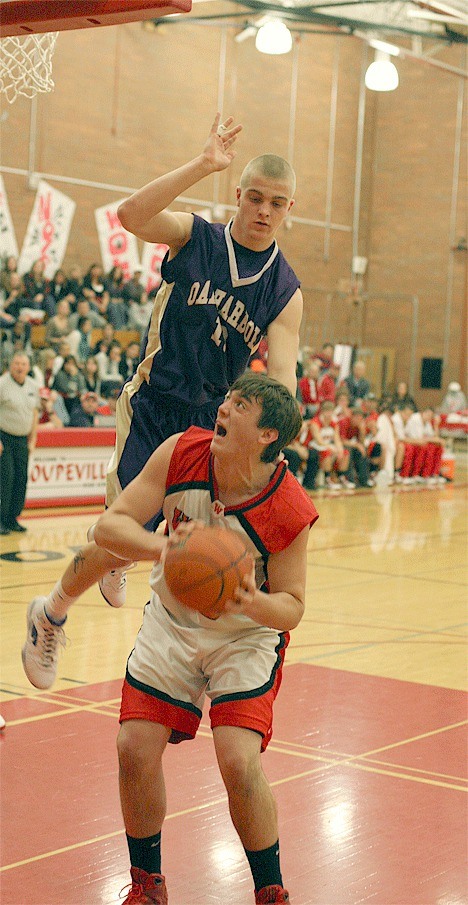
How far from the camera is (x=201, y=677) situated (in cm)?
345

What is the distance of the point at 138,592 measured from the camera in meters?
9.22

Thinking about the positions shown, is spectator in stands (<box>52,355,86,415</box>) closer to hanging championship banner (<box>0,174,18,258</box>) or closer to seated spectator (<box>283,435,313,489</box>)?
seated spectator (<box>283,435,313,489</box>)

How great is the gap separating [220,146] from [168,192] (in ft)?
0.94

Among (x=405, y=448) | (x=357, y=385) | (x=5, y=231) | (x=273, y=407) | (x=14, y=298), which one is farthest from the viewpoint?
(x=357, y=385)

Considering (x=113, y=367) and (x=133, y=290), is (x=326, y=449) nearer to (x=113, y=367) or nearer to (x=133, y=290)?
(x=113, y=367)

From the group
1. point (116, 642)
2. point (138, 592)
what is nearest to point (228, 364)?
point (116, 642)

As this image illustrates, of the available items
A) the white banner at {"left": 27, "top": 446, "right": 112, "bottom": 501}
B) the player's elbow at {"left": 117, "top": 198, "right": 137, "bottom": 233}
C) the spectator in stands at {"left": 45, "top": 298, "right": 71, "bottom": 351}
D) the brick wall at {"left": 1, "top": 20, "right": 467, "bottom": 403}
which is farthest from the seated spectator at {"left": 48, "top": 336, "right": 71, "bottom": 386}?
the player's elbow at {"left": 117, "top": 198, "right": 137, "bottom": 233}

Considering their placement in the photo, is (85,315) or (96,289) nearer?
(85,315)

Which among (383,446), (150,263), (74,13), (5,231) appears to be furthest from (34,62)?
(150,263)

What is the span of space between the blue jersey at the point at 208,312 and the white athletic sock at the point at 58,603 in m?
0.80

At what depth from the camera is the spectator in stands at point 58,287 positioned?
1726 centimetres

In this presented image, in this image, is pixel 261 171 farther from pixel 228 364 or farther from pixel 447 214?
pixel 447 214

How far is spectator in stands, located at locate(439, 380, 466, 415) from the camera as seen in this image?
79.2ft

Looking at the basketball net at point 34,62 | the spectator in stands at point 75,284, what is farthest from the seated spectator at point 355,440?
the basketball net at point 34,62
